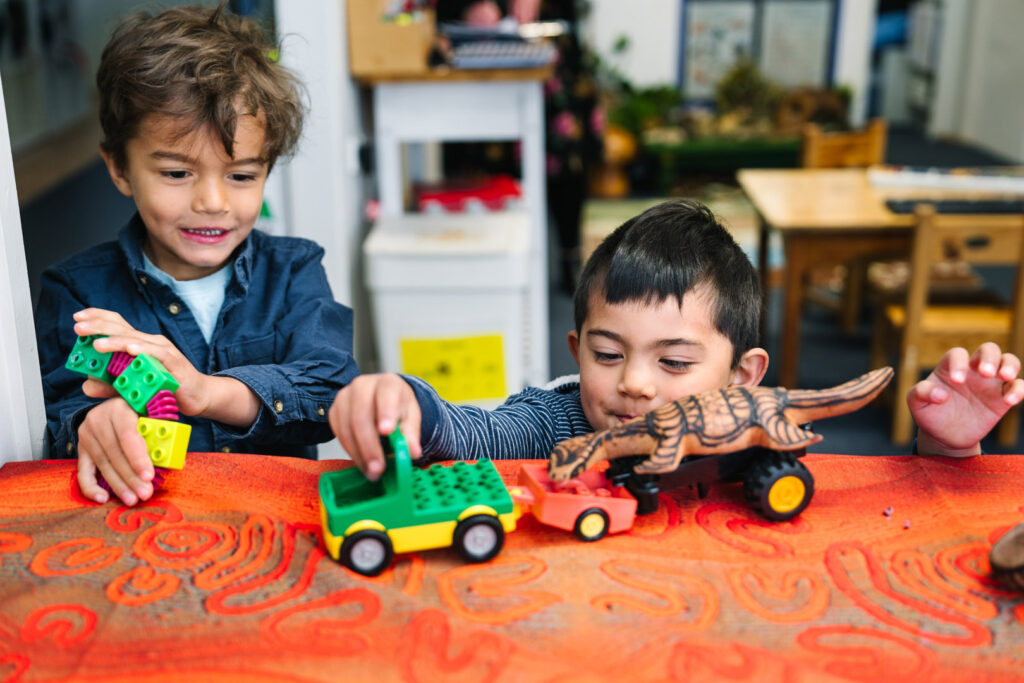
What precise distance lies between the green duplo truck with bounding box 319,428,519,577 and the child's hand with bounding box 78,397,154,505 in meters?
0.18

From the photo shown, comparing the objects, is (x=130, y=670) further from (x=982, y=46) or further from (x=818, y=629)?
(x=982, y=46)

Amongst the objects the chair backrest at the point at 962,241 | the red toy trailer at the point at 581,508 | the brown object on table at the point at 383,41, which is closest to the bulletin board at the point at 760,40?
the chair backrest at the point at 962,241

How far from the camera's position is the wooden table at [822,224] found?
2730 millimetres

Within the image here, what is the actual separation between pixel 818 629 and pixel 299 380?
71 centimetres

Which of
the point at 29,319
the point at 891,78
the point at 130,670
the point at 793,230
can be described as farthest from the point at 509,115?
the point at 891,78

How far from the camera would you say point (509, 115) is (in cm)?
253

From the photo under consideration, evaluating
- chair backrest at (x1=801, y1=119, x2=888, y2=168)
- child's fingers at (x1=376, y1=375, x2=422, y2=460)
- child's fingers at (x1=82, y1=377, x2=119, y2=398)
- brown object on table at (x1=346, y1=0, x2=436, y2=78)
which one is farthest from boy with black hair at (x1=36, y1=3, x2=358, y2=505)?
chair backrest at (x1=801, y1=119, x2=888, y2=168)

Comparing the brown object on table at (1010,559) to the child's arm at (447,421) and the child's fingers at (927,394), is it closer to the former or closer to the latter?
the child's fingers at (927,394)

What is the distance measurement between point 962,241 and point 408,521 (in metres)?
2.21

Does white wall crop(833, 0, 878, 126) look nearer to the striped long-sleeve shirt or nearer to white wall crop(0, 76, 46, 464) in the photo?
the striped long-sleeve shirt

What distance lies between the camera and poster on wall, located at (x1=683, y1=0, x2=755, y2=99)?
6.73m

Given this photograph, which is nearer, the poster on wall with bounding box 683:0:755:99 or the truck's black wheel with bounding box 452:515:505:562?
the truck's black wheel with bounding box 452:515:505:562

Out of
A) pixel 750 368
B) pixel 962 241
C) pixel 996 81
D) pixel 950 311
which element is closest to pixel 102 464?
pixel 750 368

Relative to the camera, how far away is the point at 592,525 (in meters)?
0.73
